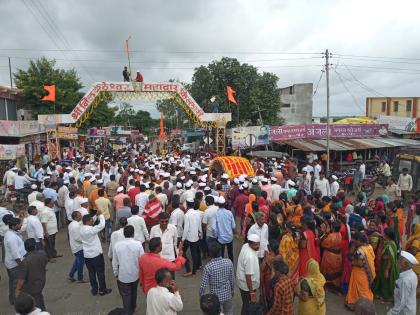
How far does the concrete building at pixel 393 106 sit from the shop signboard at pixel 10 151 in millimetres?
35322

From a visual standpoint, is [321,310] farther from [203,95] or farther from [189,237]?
[203,95]

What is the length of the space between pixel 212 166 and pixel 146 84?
589 cm

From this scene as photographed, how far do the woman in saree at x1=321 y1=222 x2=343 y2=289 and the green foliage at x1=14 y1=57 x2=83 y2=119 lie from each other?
20944 mm

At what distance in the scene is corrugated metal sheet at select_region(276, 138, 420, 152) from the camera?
61.0 ft

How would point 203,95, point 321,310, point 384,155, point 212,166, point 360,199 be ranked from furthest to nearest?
point 203,95
point 384,155
point 212,166
point 360,199
point 321,310

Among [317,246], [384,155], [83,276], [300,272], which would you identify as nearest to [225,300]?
[300,272]

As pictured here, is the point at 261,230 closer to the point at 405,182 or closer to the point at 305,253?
the point at 305,253

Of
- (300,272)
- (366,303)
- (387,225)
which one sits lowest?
(300,272)

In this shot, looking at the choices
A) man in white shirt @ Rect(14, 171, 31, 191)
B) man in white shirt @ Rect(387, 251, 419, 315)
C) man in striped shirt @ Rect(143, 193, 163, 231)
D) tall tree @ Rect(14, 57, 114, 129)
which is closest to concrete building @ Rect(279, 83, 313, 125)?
tall tree @ Rect(14, 57, 114, 129)

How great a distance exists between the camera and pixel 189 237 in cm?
677

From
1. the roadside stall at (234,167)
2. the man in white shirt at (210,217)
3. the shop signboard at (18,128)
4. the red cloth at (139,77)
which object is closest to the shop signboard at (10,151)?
the shop signboard at (18,128)

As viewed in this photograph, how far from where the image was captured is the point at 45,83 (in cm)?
2275

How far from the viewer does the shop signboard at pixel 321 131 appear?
797 inches

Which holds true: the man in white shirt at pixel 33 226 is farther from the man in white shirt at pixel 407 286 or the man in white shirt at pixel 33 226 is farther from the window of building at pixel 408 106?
the window of building at pixel 408 106
